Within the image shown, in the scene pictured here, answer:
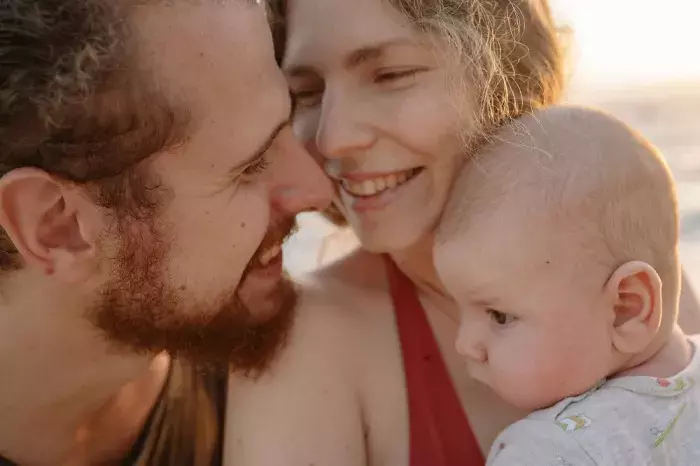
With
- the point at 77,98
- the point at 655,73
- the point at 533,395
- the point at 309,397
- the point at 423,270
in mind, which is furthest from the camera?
the point at 655,73

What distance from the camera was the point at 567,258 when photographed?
104 cm

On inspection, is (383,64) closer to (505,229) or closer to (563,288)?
(505,229)

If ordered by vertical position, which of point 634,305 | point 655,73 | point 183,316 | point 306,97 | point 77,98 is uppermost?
point 77,98

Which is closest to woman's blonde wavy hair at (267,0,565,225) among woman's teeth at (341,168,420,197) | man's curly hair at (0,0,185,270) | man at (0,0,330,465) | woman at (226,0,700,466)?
woman at (226,0,700,466)

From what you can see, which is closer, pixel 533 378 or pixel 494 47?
pixel 533 378

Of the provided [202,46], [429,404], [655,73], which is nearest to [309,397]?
[429,404]

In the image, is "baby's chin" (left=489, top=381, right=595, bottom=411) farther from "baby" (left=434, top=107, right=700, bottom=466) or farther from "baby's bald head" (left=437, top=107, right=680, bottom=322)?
"baby's bald head" (left=437, top=107, right=680, bottom=322)

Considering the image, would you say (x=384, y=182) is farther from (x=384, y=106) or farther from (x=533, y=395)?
(x=533, y=395)

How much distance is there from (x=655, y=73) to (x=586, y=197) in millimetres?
5097

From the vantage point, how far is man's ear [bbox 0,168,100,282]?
100cm

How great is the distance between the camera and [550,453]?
0.98m

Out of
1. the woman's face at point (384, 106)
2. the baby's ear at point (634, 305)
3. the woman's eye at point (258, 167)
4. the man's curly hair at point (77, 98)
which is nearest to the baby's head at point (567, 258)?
the baby's ear at point (634, 305)

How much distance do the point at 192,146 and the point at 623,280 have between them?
24.6 inches

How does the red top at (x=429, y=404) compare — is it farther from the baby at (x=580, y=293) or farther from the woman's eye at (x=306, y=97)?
the woman's eye at (x=306, y=97)
